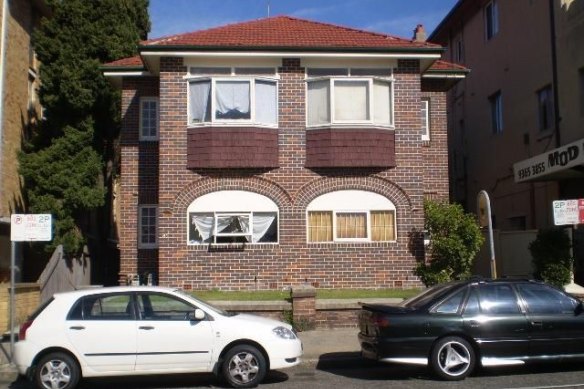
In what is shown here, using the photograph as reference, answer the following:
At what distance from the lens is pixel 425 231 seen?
17547 millimetres

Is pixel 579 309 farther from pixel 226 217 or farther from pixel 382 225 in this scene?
pixel 226 217

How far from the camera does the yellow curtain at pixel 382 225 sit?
57.7 ft

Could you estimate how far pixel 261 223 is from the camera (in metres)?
17.5

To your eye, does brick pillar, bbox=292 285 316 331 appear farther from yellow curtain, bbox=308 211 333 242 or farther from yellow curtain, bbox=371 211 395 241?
yellow curtain, bbox=371 211 395 241

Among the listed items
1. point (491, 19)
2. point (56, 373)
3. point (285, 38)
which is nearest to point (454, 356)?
Result: point (56, 373)

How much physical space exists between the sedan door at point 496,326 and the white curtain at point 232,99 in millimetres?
9040

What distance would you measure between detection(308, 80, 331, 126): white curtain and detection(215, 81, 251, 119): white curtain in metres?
1.64

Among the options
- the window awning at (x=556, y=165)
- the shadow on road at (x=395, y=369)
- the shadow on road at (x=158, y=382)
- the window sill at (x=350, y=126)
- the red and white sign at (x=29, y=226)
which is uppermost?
the window sill at (x=350, y=126)

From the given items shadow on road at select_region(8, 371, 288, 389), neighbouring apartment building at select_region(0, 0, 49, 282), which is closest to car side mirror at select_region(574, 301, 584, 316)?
shadow on road at select_region(8, 371, 288, 389)

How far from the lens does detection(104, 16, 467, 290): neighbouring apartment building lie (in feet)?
56.5

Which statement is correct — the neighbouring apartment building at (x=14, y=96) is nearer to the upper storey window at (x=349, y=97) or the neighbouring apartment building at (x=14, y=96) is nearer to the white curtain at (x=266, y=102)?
the white curtain at (x=266, y=102)

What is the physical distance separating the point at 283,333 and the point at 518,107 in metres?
16.1

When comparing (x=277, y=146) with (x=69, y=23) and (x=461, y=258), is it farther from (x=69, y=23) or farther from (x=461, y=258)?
(x=69, y=23)

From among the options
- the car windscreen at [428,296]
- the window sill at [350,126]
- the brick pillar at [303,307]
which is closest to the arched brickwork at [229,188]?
the window sill at [350,126]
